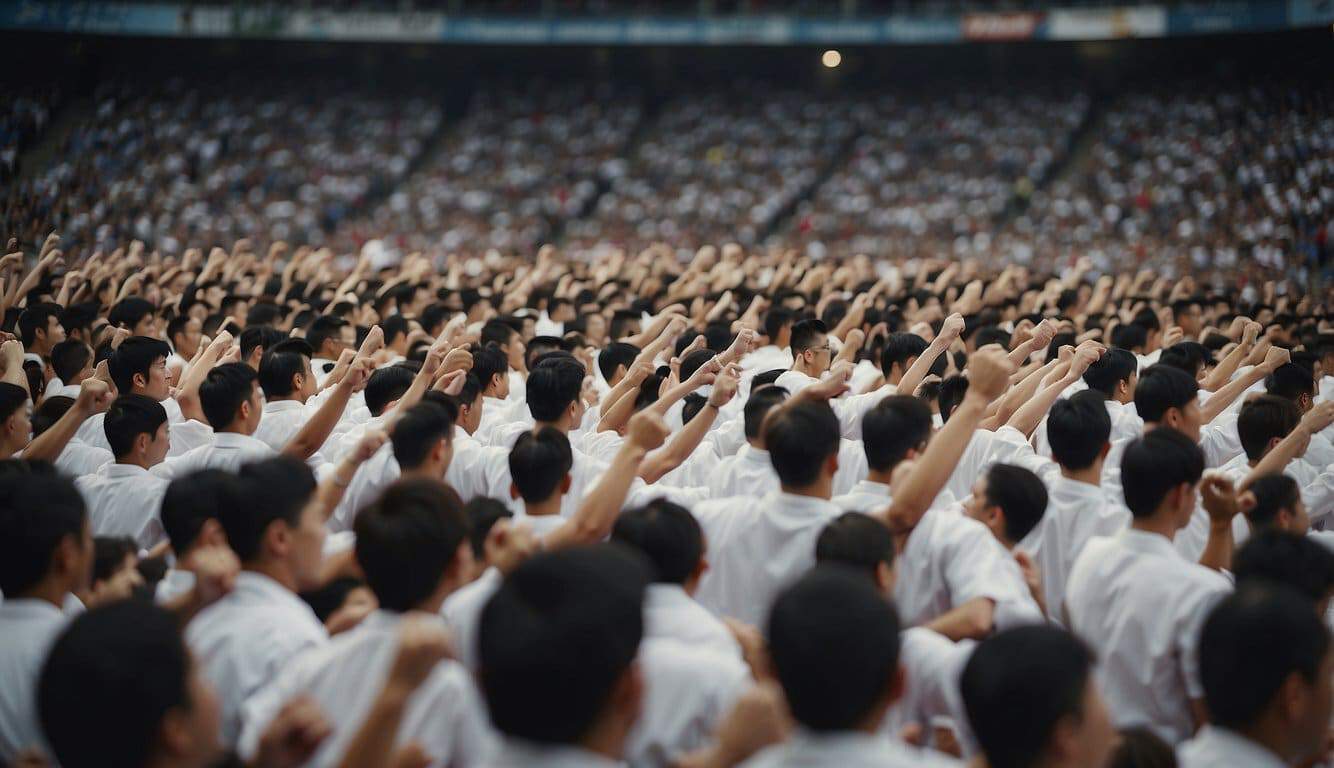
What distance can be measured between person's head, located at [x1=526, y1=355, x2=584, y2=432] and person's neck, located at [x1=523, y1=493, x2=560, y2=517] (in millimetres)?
1060

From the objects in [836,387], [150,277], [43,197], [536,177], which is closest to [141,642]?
[836,387]

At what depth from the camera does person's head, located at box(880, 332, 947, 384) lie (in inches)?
238

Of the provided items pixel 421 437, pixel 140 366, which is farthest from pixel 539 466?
pixel 140 366

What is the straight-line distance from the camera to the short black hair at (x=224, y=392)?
4.62m

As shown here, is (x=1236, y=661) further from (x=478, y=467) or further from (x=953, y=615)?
(x=478, y=467)

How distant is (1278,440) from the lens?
4.76 meters

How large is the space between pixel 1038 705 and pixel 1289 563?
1.22m

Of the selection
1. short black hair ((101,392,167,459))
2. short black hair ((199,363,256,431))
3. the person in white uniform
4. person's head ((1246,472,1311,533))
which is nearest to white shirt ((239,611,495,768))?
the person in white uniform

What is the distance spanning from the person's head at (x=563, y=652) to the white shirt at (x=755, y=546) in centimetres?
125

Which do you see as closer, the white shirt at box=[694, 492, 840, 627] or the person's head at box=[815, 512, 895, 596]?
the person's head at box=[815, 512, 895, 596]

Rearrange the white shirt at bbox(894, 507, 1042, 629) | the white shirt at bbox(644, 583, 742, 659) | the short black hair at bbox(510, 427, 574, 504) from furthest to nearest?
1. the short black hair at bbox(510, 427, 574, 504)
2. the white shirt at bbox(894, 507, 1042, 629)
3. the white shirt at bbox(644, 583, 742, 659)

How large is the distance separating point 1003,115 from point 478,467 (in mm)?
25119

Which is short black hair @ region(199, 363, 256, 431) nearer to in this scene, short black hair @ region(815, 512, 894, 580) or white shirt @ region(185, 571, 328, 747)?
white shirt @ region(185, 571, 328, 747)

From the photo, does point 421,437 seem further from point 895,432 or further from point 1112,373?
point 1112,373
